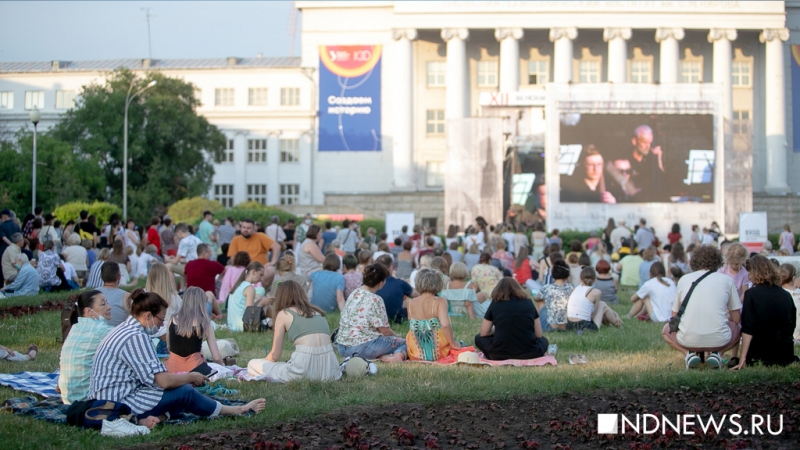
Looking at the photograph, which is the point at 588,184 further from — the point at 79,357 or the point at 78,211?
the point at 79,357

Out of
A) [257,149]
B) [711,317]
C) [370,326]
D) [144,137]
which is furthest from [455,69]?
[711,317]

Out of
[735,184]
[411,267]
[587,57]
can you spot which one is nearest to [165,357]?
[411,267]

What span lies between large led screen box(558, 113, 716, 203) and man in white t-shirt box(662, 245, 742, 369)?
25544mm

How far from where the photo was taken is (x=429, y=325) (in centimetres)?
1130

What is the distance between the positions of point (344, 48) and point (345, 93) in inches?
123

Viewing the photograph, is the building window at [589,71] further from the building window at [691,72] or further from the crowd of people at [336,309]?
the crowd of people at [336,309]

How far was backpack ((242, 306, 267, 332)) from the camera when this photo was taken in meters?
14.2

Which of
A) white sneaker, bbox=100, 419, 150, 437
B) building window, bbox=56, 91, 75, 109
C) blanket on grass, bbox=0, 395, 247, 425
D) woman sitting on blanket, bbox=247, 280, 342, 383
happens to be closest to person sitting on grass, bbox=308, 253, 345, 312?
woman sitting on blanket, bbox=247, 280, 342, 383

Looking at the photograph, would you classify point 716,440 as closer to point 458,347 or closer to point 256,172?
point 458,347

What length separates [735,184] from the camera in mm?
39844

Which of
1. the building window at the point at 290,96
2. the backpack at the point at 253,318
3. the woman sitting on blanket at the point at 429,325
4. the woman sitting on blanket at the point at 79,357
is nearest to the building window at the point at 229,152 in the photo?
the building window at the point at 290,96

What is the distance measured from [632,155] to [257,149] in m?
32.5

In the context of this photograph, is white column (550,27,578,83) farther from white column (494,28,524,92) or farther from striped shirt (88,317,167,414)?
striped shirt (88,317,167,414)

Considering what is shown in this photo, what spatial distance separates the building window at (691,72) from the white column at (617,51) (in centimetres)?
473
